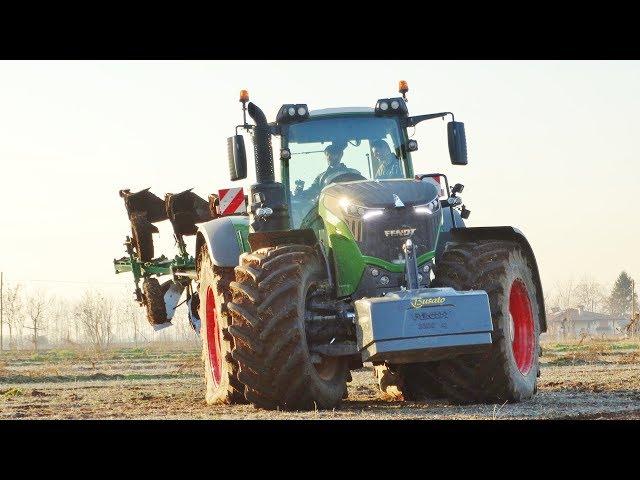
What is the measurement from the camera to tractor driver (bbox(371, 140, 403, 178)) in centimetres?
1181

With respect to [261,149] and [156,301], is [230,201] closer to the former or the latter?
[261,149]

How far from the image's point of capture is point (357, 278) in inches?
412

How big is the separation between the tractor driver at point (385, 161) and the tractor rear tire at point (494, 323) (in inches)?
53.0

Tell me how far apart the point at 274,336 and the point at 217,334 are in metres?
2.86

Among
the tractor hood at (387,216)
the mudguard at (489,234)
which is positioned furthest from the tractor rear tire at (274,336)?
the mudguard at (489,234)

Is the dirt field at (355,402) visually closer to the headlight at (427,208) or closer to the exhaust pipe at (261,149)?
the headlight at (427,208)

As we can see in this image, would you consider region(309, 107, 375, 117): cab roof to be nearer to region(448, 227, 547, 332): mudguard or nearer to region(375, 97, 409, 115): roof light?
region(375, 97, 409, 115): roof light

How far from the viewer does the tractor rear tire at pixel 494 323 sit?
10.3m

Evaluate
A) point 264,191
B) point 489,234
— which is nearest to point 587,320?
point 489,234

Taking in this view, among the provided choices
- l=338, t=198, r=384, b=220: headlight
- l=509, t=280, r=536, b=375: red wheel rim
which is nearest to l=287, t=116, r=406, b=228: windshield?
l=338, t=198, r=384, b=220: headlight

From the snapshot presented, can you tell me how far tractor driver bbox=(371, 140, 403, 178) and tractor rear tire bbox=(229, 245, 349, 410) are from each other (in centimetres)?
220

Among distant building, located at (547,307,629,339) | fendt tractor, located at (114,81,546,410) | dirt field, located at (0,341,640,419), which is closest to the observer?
dirt field, located at (0,341,640,419)
